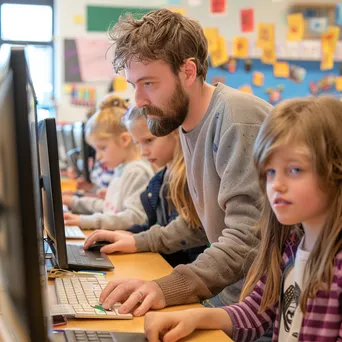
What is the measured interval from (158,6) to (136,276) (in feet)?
13.9

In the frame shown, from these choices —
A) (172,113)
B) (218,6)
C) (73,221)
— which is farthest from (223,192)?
(218,6)

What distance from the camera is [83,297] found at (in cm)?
121

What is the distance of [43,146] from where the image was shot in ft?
4.56

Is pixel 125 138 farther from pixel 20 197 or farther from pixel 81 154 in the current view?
pixel 20 197

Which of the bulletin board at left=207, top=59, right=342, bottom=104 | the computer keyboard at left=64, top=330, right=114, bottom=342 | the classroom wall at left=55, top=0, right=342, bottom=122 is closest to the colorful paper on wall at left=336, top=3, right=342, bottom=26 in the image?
the classroom wall at left=55, top=0, right=342, bottom=122

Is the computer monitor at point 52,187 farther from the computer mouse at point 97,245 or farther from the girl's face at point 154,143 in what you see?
the girl's face at point 154,143

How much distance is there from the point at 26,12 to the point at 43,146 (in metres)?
4.32

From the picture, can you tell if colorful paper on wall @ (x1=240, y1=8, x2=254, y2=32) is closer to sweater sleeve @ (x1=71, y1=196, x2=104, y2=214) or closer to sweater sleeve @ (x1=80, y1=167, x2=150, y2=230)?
sweater sleeve @ (x1=71, y1=196, x2=104, y2=214)

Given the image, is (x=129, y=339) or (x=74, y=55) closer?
(x=129, y=339)

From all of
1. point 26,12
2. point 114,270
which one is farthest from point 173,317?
point 26,12

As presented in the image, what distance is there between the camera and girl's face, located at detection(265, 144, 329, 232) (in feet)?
3.08

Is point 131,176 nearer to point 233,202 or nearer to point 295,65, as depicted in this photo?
point 233,202

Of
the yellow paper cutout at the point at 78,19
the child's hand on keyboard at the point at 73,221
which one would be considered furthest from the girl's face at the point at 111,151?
the yellow paper cutout at the point at 78,19

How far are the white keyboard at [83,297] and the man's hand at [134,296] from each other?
2 centimetres
